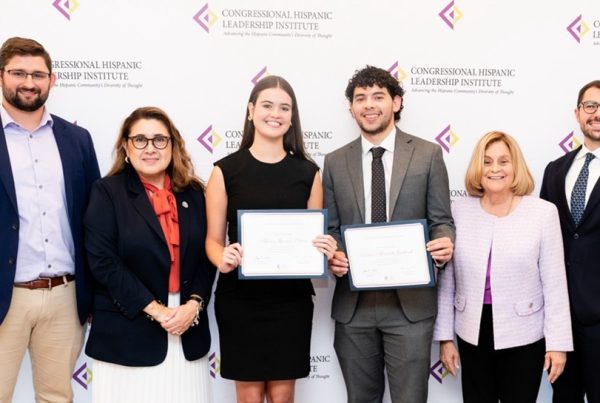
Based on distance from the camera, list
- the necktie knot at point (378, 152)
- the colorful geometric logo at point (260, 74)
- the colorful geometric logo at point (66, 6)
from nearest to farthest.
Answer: the necktie knot at point (378, 152)
the colorful geometric logo at point (66, 6)
the colorful geometric logo at point (260, 74)

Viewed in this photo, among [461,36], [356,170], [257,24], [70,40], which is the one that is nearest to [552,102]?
[461,36]

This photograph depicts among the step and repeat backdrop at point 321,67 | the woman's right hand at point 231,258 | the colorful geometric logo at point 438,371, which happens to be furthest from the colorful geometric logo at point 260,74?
the colorful geometric logo at point 438,371

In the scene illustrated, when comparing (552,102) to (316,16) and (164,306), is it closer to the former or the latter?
(316,16)

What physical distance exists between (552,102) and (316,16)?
1449mm

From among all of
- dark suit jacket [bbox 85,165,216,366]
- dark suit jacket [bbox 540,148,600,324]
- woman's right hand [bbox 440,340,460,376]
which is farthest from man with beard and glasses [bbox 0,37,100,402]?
dark suit jacket [bbox 540,148,600,324]

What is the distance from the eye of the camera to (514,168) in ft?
7.68

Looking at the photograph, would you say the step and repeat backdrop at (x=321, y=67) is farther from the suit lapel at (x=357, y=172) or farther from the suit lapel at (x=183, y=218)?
the suit lapel at (x=183, y=218)

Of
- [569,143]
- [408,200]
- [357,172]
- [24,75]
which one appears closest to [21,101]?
[24,75]

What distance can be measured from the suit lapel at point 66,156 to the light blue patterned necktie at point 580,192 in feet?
7.64

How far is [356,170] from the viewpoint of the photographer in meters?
2.47

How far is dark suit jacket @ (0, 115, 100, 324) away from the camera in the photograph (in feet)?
7.04

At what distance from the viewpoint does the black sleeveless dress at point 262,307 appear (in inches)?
89.2

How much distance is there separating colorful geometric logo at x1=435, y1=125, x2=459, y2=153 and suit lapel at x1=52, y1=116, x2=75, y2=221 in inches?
76.1

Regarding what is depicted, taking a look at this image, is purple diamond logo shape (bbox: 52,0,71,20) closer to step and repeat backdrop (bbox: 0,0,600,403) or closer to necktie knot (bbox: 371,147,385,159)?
step and repeat backdrop (bbox: 0,0,600,403)
